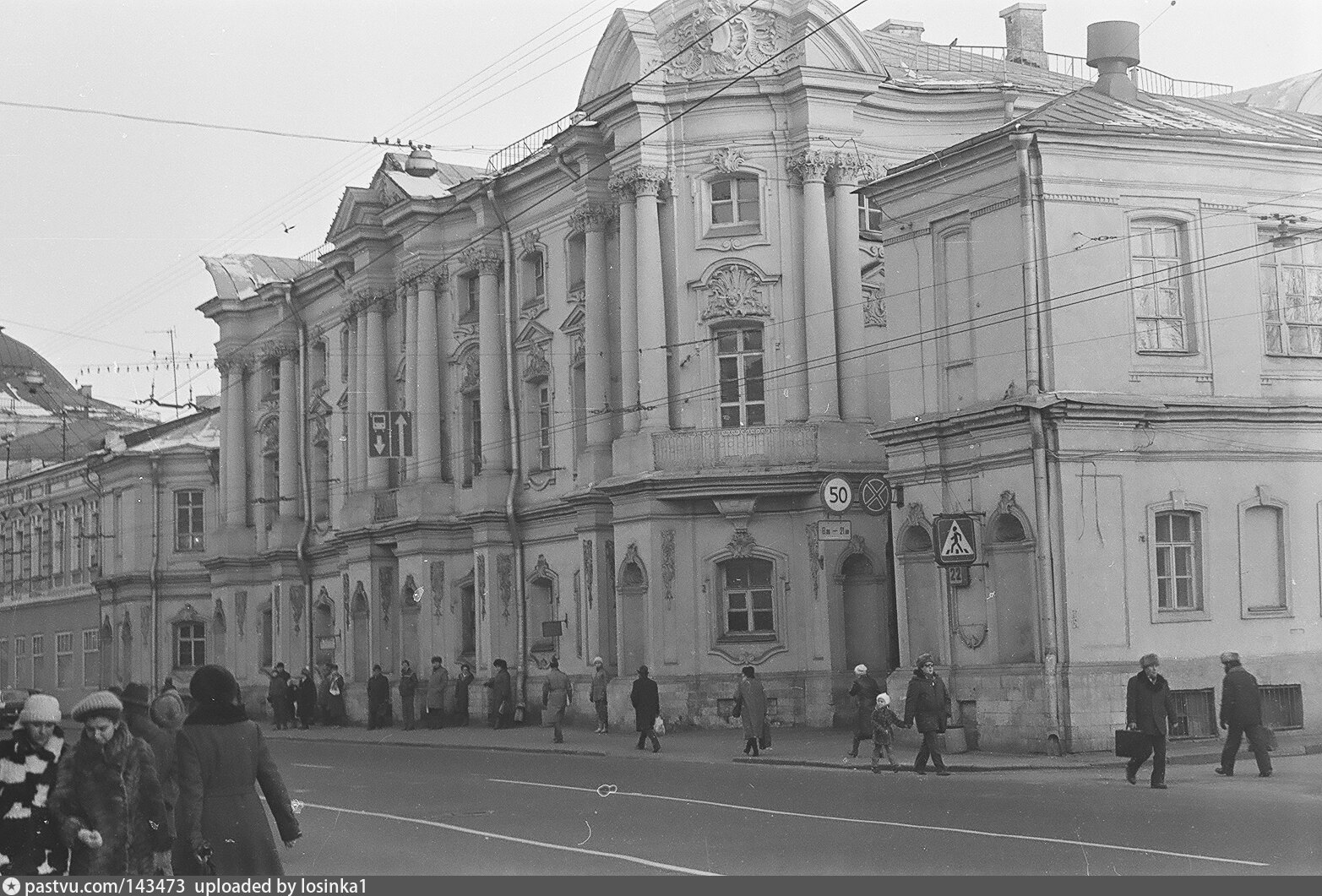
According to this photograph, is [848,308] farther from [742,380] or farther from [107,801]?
[107,801]

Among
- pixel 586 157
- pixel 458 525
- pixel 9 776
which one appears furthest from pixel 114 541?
pixel 9 776

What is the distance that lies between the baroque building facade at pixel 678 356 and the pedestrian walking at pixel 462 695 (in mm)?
830

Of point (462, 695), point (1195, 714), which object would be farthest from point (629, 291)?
point (1195, 714)

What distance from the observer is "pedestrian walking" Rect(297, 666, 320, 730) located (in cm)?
4884

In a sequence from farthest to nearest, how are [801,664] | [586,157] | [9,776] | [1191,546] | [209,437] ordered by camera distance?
[209,437]
[586,157]
[801,664]
[1191,546]
[9,776]

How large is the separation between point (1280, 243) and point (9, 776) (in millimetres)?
22793

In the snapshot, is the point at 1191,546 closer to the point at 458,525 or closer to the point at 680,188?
the point at 680,188

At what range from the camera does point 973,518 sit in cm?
2784

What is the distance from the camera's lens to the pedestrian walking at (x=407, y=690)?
44.2m

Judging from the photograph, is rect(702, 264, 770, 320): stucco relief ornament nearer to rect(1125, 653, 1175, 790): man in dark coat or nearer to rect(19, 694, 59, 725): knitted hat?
rect(1125, 653, 1175, 790): man in dark coat

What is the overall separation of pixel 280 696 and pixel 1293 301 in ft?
95.4

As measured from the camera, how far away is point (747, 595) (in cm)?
3725

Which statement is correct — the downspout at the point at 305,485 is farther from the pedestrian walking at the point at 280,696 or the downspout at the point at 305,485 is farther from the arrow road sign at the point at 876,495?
the arrow road sign at the point at 876,495

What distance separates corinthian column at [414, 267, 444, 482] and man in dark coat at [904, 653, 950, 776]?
23.6 m
